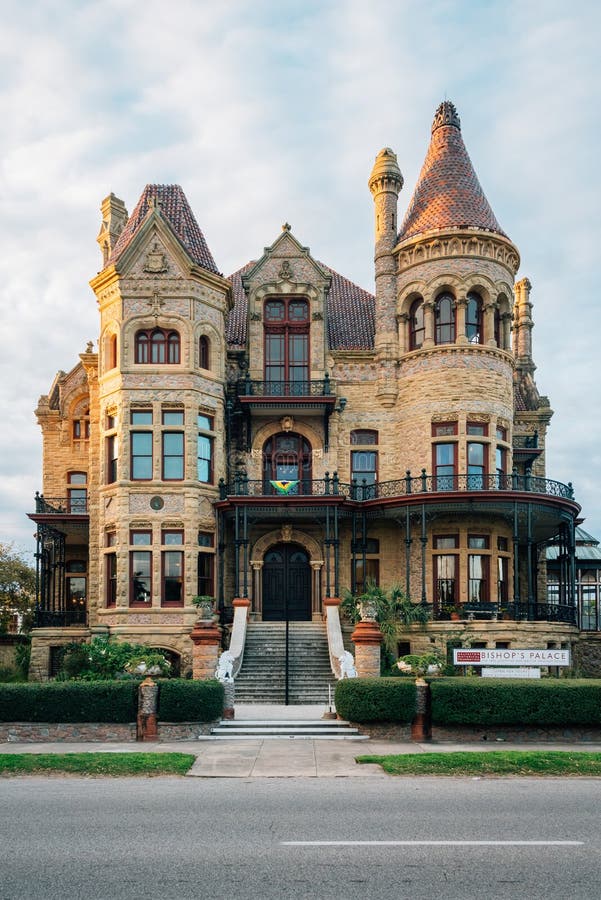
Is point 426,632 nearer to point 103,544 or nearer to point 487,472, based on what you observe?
point 487,472

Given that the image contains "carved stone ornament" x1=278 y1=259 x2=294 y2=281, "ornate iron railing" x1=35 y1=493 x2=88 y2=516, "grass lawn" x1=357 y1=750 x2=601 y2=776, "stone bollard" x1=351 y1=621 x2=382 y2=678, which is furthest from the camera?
"carved stone ornament" x1=278 y1=259 x2=294 y2=281

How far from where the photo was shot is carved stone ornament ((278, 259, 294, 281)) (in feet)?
115

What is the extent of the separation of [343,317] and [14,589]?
21.1 metres

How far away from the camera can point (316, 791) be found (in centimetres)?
1355

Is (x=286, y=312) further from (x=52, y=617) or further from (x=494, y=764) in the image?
(x=494, y=764)

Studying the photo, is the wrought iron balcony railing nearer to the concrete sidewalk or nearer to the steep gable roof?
the steep gable roof

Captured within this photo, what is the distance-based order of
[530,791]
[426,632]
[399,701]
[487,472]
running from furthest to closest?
[487,472], [426,632], [399,701], [530,791]

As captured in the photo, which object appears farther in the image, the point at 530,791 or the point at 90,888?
the point at 530,791

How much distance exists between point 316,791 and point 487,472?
20.8 meters

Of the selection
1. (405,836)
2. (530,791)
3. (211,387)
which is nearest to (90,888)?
(405,836)

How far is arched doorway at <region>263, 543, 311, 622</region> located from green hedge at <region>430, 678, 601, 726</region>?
14210mm

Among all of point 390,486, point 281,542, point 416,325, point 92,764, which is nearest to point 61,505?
point 281,542

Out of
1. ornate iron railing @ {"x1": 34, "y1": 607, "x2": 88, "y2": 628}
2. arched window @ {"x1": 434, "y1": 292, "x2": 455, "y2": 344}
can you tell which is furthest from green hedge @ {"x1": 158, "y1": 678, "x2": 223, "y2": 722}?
arched window @ {"x1": 434, "y1": 292, "x2": 455, "y2": 344}

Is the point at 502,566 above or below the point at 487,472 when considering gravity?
below
